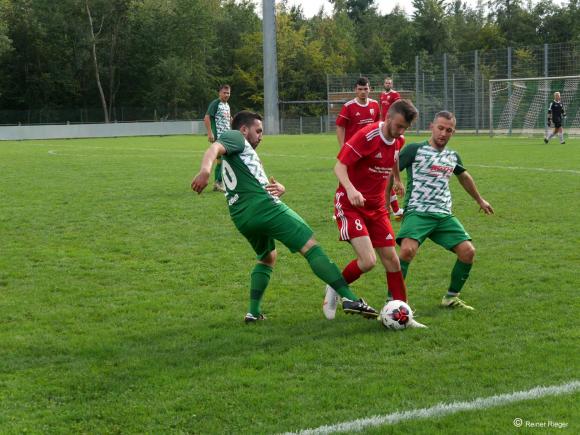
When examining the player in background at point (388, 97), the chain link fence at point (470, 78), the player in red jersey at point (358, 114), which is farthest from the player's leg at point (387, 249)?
the chain link fence at point (470, 78)

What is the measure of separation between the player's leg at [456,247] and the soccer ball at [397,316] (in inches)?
29.9

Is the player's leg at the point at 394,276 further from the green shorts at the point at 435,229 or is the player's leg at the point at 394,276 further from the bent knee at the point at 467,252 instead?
the bent knee at the point at 467,252

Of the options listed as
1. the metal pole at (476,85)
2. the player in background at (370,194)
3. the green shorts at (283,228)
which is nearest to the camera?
the green shorts at (283,228)

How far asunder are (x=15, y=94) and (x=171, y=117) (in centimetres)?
1178

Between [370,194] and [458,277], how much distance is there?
924mm

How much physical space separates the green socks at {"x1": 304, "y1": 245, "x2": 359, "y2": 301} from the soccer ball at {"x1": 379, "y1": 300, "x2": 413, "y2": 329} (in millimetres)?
272

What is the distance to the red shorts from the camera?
5.91 metres

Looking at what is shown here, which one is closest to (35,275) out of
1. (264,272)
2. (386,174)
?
(264,272)

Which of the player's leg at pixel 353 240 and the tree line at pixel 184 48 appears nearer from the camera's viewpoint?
the player's leg at pixel 353 240

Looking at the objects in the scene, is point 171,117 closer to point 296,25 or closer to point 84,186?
point 296,25

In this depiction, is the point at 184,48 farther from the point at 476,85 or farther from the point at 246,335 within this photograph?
the point at 246,335

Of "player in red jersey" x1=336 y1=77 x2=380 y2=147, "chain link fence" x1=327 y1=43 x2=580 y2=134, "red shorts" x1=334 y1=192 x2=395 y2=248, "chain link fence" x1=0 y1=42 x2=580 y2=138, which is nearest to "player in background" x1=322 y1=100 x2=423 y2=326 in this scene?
"red shorts" x1=334 y1=192 x2=395 y2=248

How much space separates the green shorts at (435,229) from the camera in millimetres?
6121

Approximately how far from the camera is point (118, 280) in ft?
24.5
